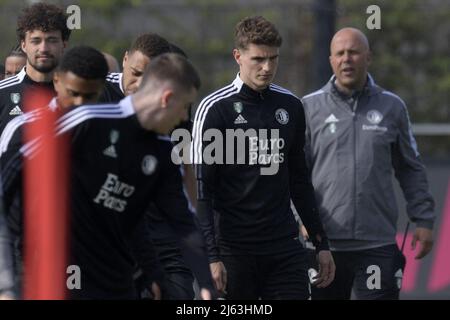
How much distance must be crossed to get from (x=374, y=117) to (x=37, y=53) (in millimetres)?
2523

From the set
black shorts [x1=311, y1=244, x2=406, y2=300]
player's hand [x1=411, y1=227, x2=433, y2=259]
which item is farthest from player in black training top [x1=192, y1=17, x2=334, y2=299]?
player's hand [x1=411, y1=227, x2=433, y2=259]

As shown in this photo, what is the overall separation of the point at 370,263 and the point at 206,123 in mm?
1778

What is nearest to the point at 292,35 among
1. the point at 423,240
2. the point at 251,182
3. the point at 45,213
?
the point at 423,240

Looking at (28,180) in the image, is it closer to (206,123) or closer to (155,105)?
(155,105)

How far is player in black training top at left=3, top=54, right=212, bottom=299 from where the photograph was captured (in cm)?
610

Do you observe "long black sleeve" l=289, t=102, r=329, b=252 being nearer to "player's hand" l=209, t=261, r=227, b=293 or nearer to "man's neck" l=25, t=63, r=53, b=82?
"player's hand" l=209, t=261, r=227, b=293

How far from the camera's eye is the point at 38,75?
8039 mm

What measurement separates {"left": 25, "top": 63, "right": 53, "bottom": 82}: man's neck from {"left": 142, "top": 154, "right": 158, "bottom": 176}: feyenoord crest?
1.91 m

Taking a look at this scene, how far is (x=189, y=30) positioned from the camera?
567 inches

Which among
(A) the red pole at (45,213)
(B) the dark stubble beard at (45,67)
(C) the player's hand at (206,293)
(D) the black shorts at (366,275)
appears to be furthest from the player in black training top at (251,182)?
(A) the red pole at (45,213)

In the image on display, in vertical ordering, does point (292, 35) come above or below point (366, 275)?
above

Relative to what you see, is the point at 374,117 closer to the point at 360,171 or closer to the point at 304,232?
the point at 360,171
